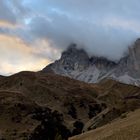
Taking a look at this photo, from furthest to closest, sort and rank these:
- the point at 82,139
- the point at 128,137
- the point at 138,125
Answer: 1. the point at 82,139
2. the point at 138,125
3. the point at 128,137

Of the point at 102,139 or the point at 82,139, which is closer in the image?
the point at 102,139

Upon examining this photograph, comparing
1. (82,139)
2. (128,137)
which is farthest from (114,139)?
(82,139)

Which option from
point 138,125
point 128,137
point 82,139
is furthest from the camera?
point 82,139

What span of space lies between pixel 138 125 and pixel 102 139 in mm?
5314

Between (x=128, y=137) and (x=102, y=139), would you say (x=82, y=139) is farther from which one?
(x=128, y=137)

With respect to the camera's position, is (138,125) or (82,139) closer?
(138,125)

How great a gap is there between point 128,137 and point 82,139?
26.9 metres

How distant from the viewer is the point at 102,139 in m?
59.5

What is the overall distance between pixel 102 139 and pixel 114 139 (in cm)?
482

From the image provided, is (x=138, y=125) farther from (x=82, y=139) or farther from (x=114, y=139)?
(x=82, y=139)

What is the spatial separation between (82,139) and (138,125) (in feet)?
70.8

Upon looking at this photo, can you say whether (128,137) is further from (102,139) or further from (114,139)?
(102,139)

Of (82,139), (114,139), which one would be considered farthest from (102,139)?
(82,139)

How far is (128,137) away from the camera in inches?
2036
